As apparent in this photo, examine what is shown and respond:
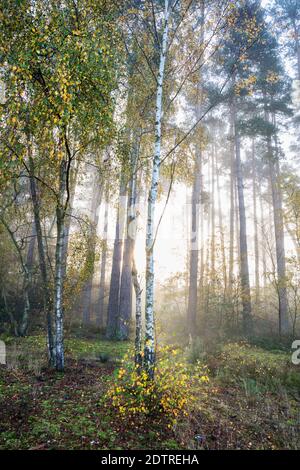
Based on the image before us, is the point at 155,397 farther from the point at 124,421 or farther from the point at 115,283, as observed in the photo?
the point at 115,283

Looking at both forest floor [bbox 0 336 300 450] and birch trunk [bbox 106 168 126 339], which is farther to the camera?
birch trunk [bbox 106 168 126 339]

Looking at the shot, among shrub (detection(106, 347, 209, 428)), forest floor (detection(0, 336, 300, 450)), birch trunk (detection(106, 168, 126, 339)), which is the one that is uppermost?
birch trunk (detection(106, 168, 126, 339))

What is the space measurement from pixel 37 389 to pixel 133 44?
9392mm

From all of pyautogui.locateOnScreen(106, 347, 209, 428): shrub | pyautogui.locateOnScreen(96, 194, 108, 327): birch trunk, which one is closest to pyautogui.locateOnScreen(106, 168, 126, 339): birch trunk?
pyautogui.locateOnScreen(96, 194, 108, 327): birch trunk

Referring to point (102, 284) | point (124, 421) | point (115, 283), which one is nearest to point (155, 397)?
point (124, 421)

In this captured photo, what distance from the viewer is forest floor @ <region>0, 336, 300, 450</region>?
4.10 meters

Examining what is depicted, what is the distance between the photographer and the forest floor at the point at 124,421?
4102mm

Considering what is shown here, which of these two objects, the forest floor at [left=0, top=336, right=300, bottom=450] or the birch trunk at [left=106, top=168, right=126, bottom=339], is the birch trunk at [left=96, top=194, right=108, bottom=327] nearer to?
the birch trunk at [left=106, top=168, right=126, bottom=339]

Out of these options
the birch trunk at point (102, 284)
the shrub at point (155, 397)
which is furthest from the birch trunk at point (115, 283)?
the shrub at point (155, 397)

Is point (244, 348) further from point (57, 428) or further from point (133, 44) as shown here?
point (133, 44)

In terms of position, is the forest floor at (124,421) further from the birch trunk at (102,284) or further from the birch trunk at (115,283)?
the birch trunk at (102,284)

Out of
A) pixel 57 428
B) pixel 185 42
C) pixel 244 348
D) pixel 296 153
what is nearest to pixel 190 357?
pixel 244 348

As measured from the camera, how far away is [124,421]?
458 centimetres

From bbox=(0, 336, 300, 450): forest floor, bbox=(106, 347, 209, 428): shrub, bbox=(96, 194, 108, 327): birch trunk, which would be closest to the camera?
bbox=(0, 336, 300, 450): forest floor
